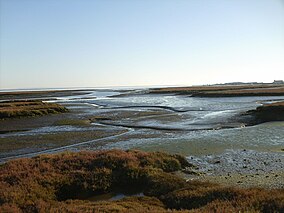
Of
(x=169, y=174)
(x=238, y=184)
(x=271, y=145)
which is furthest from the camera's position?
(x=271, y=145)

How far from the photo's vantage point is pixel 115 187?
49.1 ft

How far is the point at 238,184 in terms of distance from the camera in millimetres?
14250

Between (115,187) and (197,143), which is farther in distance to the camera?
(197,143)

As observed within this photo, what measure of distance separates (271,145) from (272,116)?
16393 millimetres

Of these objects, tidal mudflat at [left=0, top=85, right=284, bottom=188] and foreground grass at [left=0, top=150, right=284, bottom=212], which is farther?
tidal mudflat at [left=0, top=85, right=284, bottom=188]

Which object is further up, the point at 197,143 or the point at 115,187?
the point at 197,143

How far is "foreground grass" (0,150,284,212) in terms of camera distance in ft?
36.8

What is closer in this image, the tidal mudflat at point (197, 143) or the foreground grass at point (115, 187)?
the foreground grass at point (115, 187)

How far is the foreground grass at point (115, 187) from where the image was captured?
1122 centimetres


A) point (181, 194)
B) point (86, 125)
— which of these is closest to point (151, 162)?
point (181, 194)

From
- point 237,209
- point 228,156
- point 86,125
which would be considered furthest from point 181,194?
point 86,125

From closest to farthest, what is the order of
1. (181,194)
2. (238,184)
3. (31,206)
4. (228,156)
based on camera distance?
(31,206), (181,194), (238,184), (228,156)

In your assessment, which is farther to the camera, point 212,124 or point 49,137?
point 212,124

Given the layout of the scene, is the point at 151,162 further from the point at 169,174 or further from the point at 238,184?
the point at 238,184
